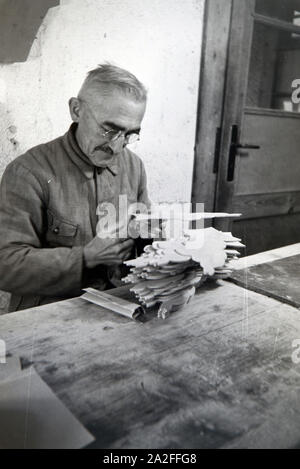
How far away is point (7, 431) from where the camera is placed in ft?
2.31

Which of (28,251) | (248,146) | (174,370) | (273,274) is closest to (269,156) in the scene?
(248,146)

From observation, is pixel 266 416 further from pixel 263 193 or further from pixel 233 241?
pixel 263 193

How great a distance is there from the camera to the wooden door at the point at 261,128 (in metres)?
2.94

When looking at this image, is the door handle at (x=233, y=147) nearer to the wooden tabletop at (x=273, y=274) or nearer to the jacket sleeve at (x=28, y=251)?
the wooden tabletop at (x=273, y=274)

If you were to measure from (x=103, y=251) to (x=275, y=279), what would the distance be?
68 cm

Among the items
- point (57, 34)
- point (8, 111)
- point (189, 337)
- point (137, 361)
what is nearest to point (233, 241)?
point (189, 337)

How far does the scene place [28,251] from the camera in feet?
5.05

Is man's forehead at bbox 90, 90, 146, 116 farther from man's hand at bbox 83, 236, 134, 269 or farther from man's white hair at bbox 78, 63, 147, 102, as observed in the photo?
man's hand at bbox 83, 236, 134, 269

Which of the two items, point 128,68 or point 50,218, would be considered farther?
point 128,68

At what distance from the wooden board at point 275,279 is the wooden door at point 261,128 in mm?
1388

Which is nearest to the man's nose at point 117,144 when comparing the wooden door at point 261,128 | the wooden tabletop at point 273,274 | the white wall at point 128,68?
the white wall at point 128,68

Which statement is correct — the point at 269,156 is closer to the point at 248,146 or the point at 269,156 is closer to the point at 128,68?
the point at 248,146

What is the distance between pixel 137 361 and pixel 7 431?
32 cm
